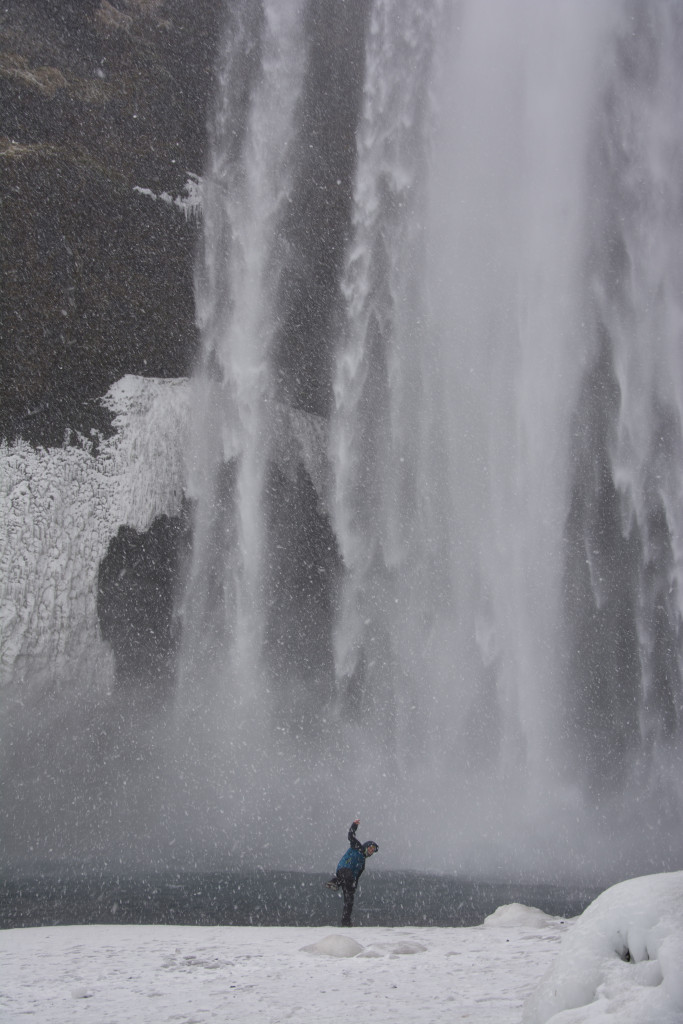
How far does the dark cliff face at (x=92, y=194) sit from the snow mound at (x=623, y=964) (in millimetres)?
16540

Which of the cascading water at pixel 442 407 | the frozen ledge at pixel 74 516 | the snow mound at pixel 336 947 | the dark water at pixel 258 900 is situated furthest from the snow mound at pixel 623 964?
the frozen ledge at pixel 74 516

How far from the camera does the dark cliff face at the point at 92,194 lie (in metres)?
17.8

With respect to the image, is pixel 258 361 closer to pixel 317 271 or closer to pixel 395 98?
pixel 317 271

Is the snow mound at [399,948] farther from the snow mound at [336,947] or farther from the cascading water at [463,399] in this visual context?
the cascading water at [463,399]

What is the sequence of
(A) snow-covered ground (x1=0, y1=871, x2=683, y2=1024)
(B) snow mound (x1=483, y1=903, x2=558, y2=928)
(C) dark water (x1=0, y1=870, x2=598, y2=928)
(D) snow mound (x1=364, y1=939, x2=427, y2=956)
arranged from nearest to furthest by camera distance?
(A) snow-covered ground (x1=0, y1=871, x2=683, y2=1024)
(D) snow mound (x1=364, y1=939, x2=427, y2=956)
(B) snow mound (x1=483, y1=903, x2=558, y2=928)
(C) dark water (x1=0, y1=870, x2=598, y2=928)

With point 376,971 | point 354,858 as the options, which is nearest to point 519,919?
point 354,858

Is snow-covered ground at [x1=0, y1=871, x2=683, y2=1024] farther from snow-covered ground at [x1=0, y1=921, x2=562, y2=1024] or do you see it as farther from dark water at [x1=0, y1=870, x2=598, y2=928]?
dark water at [x1=0, y1=870, x2=598, y2=928]

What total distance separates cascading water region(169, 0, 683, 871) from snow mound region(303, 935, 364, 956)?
1236cm

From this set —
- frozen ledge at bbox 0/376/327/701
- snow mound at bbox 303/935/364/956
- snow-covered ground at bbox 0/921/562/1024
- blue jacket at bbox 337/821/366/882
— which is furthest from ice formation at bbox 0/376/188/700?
snow mound at bbox 303/935/364/956

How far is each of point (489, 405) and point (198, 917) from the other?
1338 centimetres

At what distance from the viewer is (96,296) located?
60.3ft

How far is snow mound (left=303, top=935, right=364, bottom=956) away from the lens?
645 centimetres

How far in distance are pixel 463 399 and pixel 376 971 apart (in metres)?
16.0

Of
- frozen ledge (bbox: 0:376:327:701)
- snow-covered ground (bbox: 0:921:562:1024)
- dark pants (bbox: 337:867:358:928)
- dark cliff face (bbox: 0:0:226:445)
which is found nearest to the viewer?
snow-covered ground (bbox: 0:921:562:1024)
